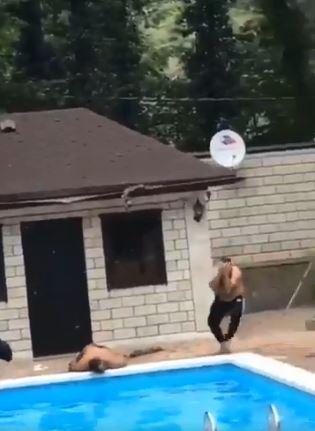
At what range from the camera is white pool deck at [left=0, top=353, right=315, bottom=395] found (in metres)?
13.7

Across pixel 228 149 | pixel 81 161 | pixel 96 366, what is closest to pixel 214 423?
pixel 96 366

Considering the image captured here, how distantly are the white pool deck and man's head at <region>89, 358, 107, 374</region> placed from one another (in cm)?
7

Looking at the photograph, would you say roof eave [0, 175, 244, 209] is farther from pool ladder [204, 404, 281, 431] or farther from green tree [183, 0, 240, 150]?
green tree [183, 0, 240, 150]

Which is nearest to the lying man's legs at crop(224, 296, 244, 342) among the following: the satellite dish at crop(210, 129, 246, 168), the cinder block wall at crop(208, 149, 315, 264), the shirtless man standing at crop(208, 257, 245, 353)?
the shirtless man standing at crop(208, 257, 245, 353)

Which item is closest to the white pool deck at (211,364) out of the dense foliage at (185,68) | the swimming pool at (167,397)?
the swimming pool at (167,397)

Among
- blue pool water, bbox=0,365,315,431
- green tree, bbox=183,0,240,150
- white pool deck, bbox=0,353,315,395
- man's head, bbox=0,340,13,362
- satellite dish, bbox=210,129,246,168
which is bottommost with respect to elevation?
blue pool water, bbox=0,365,315,431

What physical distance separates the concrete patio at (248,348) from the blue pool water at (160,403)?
0.93m

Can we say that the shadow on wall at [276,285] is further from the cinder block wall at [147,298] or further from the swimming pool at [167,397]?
the swimming pool at [167,397]

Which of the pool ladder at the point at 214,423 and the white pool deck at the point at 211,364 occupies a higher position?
the white pool deck at the point at 211,364

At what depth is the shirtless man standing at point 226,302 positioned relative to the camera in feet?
52.3

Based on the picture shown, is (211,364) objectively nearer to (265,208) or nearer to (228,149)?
(228,149)

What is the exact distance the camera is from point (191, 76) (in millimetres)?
33625

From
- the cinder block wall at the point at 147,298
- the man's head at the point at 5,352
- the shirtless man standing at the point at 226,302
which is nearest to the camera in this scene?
the man's head at the point at 5,352

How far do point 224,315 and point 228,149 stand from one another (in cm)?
491
